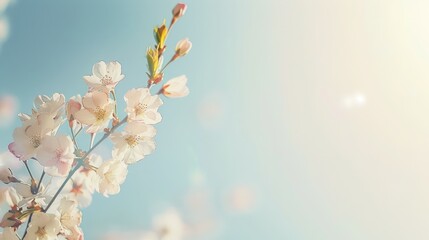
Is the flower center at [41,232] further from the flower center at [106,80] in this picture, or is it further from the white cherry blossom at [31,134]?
the flower center at [106,80]


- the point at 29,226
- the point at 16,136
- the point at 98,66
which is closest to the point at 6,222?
the point at 29,226

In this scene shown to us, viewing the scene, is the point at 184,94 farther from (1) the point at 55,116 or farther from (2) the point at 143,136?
(1) the point at 55,116

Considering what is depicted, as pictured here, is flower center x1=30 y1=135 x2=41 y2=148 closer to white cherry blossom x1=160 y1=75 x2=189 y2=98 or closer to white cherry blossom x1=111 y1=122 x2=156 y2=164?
white cherry blossom x1=111 y1=122 x2=156 y2=164

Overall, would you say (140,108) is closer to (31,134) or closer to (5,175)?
(31,134)

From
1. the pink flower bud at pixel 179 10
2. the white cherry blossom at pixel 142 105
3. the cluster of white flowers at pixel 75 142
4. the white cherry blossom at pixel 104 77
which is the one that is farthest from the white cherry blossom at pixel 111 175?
the pink flower bud at pixel 179 10

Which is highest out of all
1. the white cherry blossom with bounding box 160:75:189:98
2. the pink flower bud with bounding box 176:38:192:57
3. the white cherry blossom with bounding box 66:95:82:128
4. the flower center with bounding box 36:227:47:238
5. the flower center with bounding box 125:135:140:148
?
the pink flower bud with bounding box 176:38:192:57

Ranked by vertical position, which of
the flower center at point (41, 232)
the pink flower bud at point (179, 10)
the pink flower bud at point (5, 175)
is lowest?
the flower center at point (41, 232)

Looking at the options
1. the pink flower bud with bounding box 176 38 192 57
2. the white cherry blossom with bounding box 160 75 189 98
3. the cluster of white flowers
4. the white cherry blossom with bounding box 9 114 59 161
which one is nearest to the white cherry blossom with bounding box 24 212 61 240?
the cluster of white flowers
